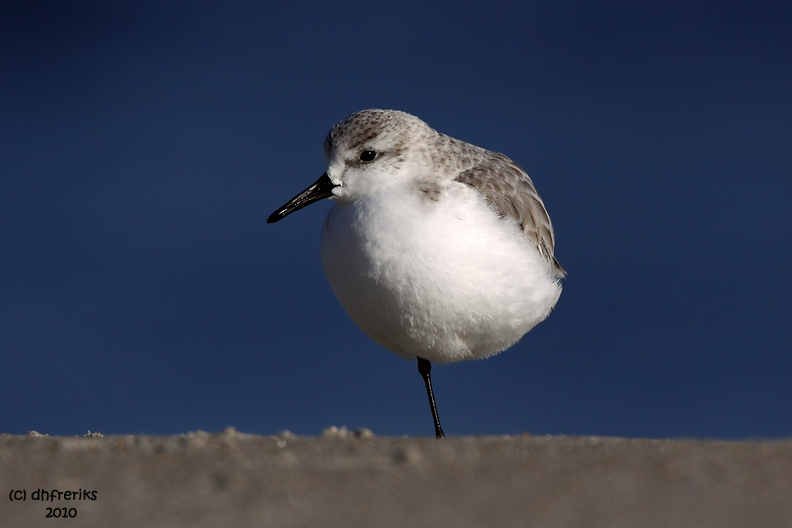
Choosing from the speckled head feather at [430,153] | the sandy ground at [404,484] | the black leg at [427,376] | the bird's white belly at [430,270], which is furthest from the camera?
the black leg at [427,376]

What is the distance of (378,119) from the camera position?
5.54m

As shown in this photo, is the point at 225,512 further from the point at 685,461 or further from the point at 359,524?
the point at 685,461

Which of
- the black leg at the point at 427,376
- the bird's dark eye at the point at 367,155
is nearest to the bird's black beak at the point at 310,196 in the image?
the bird's dark eye at the point at 367,155

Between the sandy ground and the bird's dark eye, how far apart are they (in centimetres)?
212

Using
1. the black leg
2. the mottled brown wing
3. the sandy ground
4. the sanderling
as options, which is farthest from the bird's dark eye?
the sandy ground

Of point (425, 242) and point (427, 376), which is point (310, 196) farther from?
point (427, 376)

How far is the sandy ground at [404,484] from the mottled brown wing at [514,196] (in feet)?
6.43

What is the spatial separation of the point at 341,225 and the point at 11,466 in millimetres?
2524

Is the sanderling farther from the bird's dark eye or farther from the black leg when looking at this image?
the black leg

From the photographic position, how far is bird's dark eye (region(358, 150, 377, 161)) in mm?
5469

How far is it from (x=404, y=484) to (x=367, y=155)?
2815 mm

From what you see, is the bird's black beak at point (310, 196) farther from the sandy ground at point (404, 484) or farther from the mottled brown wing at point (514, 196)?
the sandy ground at point (404, 484)

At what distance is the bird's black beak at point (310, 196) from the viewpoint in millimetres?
5531

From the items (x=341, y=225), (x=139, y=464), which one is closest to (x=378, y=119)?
(x=341, y=225)
